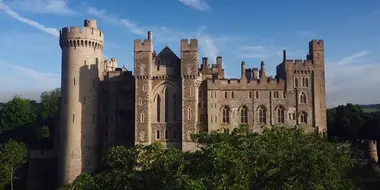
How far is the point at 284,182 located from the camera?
109 feet

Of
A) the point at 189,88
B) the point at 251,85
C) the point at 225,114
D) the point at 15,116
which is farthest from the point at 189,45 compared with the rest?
the point at 15,116

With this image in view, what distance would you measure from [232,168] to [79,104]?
37117mm

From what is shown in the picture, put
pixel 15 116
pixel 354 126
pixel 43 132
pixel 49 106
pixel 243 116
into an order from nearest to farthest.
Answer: pixel 243 116
pixel 43 132
pixel 354 126
pixel 15 116
pixel 49 106

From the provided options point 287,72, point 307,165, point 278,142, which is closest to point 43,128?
point 287,72

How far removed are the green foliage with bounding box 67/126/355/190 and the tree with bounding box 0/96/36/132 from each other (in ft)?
194

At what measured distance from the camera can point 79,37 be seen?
214 feet

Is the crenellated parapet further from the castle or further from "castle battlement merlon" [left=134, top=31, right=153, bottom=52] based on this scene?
"castle battlement merlon" [left=134, top=31, right=153, bottom=52]

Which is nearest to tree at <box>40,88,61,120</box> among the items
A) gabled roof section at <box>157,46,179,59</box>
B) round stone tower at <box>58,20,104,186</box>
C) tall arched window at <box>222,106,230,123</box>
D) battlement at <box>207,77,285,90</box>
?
round stone tower at <box>58,20,104,186</box>

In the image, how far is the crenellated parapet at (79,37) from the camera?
65.1 meters

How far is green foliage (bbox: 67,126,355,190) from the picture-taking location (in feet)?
106

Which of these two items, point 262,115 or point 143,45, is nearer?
point 143,45

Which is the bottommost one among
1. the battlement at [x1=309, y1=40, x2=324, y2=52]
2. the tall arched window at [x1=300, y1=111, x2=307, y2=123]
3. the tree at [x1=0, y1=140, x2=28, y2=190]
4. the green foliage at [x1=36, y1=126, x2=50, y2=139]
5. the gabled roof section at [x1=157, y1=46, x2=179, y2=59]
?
the tree at [x1=0, y1=140, x2=28, y2=190]

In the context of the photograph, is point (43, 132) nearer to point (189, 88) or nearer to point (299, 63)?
point (189, 88)

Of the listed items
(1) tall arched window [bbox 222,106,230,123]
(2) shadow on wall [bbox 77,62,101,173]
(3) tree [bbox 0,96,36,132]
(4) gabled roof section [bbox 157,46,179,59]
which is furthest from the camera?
(3) tree [bbox 0,96,36,132]
